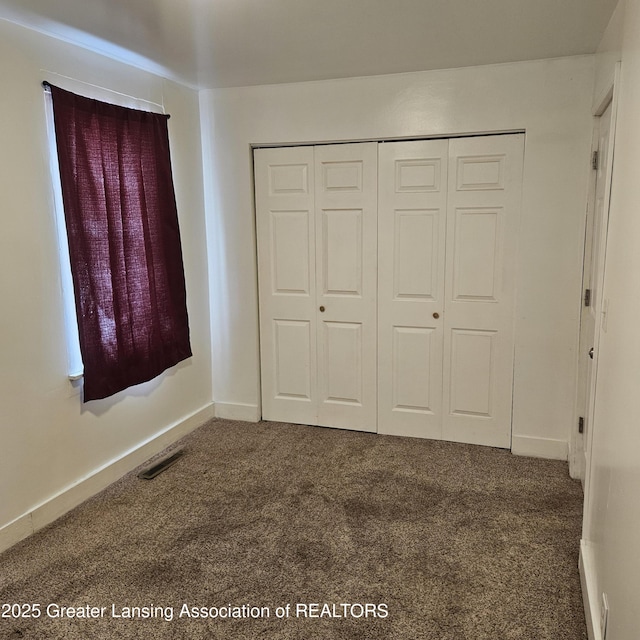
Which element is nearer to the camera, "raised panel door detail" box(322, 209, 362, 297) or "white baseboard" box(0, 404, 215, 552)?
"white baseboard" box(0, 404, 215, 552)

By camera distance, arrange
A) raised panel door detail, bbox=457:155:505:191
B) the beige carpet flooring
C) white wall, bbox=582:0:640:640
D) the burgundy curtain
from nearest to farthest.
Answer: white wall, bbox=582:0:640:640
the beige carpet flooring
the burgundy curtain
raised panel door detail, bbox=457:155:505:191

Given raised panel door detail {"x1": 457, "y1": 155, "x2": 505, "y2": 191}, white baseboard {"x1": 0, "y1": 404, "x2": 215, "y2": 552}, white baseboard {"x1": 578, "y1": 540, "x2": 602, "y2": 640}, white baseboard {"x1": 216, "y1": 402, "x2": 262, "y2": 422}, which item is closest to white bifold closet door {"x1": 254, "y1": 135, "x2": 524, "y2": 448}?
raised panel door detail {"x1": 457, "y1": 155, "x2": 505, "y2": 191}

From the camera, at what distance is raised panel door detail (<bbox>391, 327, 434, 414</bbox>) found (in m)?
3.58

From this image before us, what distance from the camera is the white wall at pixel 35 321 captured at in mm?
2430

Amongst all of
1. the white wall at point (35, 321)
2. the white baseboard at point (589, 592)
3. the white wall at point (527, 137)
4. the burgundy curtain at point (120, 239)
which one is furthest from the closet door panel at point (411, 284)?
the white wall at point (35, 321)

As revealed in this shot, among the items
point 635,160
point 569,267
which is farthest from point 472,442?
point 635,160

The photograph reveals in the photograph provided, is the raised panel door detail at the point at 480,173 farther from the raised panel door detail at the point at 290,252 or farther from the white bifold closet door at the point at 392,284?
the raised panel door detail at the point at 290,252

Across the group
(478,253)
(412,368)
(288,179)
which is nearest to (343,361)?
(412,368)

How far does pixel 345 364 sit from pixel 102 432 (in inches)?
63.2

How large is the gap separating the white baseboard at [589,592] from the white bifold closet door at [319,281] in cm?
175

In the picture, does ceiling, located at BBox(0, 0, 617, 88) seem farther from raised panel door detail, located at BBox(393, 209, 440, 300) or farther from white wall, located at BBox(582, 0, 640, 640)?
raised panel door detail, located at BBox(393, 209, 440, 300)

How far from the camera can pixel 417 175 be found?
3.41m

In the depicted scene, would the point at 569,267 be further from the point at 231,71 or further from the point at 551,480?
the point at 231,71

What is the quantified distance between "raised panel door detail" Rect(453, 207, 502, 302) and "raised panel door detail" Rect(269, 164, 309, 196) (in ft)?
3.39
